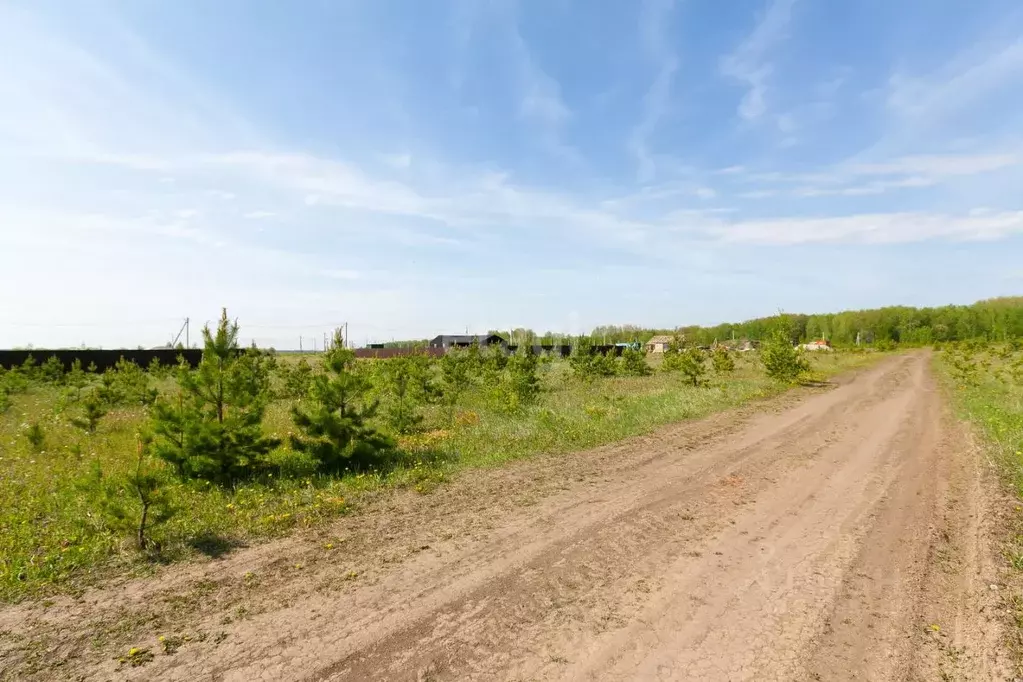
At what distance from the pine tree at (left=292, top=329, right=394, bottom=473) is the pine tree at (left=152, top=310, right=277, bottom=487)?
81cm

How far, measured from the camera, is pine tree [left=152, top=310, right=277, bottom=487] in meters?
8.89

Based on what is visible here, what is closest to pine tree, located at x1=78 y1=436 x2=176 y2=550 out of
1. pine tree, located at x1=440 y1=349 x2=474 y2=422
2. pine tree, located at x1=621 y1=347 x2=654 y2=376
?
pine tree, located at x1=440 y1=349 x2=474 y2=422

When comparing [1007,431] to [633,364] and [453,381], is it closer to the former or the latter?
[453,381]

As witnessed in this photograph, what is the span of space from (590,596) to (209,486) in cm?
731

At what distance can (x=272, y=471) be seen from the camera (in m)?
9.88

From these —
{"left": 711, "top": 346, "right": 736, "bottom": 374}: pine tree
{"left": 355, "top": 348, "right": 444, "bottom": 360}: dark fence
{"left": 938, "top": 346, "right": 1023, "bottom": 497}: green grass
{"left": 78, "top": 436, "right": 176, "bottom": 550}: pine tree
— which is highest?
{"left": 355, "top": 348, "right": 444, "bottom": 360}: dark fence

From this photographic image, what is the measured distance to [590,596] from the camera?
4938 millimetres

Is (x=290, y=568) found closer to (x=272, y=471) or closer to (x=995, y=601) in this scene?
(x=272, y=471)

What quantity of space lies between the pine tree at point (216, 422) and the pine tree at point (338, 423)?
808 millimetres

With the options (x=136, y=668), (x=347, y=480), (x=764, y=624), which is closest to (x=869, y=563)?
(x=764, y=624)

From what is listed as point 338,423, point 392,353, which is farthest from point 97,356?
point 338,423

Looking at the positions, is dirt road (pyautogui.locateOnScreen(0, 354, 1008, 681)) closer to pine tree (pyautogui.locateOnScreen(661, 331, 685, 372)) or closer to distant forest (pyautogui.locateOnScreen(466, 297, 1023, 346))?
pine tree (pyautogui.locateOnScreen(661, 331, 685, 372))

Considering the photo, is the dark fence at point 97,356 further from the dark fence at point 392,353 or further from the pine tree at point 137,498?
the pine tree at point 137,498

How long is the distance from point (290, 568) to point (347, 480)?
3.77 metres
